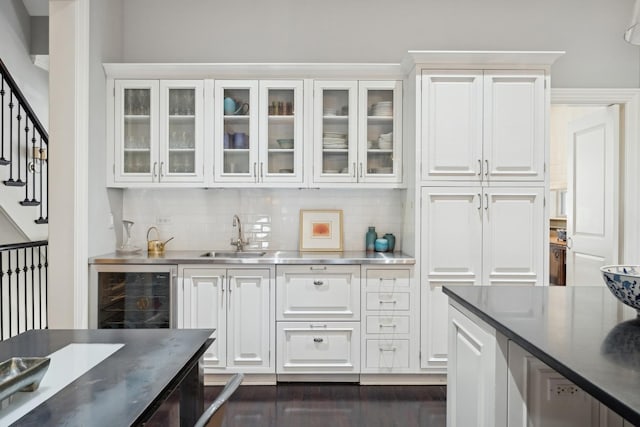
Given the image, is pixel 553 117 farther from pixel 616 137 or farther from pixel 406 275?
pixel 406 275

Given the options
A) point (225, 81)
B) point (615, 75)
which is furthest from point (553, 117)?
point (225, 81)

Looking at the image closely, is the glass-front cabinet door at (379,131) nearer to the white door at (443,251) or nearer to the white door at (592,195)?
the white door at (443,251)

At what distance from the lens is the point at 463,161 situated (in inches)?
128

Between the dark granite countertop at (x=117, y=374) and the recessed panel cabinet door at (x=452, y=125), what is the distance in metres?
2.24

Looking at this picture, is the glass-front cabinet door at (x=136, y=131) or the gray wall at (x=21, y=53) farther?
the gray wall at (x=21, y=53)

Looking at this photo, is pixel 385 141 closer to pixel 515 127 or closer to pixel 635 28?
pixel 515 127

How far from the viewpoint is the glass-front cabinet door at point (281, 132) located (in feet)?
11.5

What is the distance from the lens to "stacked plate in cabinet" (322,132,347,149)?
354 centimetres

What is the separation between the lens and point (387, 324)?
3.26m

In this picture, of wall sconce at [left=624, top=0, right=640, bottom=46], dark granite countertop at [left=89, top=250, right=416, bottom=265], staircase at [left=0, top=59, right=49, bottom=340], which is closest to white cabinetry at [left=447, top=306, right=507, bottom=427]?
wall sconce at [left=624, top=0, right=640, bottom=46]

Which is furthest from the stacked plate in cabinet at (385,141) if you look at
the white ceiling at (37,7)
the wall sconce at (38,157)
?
the white ceiling at (37,7)

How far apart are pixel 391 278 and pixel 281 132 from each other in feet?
4.83

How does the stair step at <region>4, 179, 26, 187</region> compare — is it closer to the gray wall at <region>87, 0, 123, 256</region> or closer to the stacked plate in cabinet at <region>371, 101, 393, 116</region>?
the gray wall at <region>87, 0, 123, 256</region>

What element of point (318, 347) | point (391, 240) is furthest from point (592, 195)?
point (318, 347)
